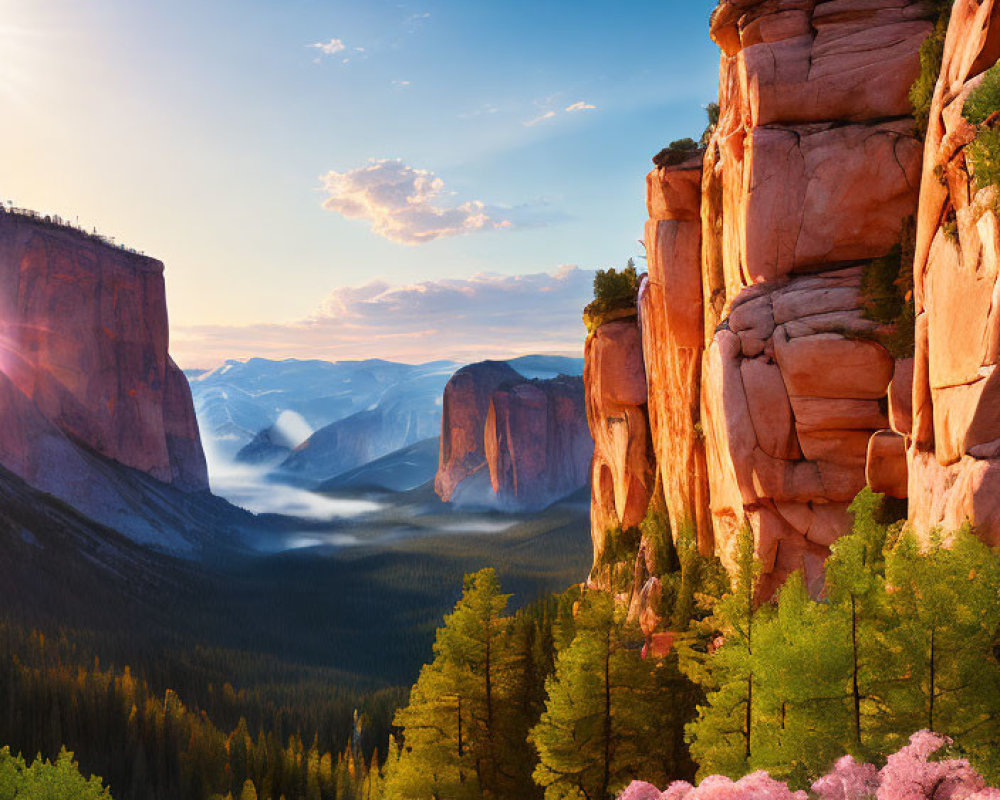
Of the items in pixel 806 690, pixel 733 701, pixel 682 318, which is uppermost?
pixel 682 318

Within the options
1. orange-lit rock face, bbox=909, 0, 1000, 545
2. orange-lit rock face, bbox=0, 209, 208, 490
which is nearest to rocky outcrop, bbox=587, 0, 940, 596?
orange-lit rock face, bbox=909, 0, 1000, 545

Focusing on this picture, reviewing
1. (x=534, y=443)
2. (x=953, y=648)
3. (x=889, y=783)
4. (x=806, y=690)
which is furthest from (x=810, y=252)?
(x=534, y=443)

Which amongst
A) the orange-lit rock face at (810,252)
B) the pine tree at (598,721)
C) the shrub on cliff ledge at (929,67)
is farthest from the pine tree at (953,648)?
the shrub on cliff ledge at (929,67)

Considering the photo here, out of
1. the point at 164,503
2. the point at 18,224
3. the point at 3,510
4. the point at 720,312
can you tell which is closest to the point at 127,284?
the point at 18,224

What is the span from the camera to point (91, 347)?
131 m

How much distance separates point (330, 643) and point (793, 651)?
305 feet

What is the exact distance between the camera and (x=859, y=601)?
54.4 ft

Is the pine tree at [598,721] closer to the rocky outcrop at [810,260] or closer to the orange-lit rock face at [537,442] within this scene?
the rocky outcrop at [810,260]

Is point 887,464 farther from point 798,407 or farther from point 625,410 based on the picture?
point 625,410

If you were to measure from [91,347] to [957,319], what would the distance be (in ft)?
474

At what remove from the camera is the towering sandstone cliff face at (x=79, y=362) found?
11644 cm

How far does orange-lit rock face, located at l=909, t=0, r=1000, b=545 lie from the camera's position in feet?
59.7

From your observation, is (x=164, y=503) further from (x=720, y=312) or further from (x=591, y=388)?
(x=720, y=312)

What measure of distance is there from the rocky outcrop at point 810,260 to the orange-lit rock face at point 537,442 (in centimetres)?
15532
